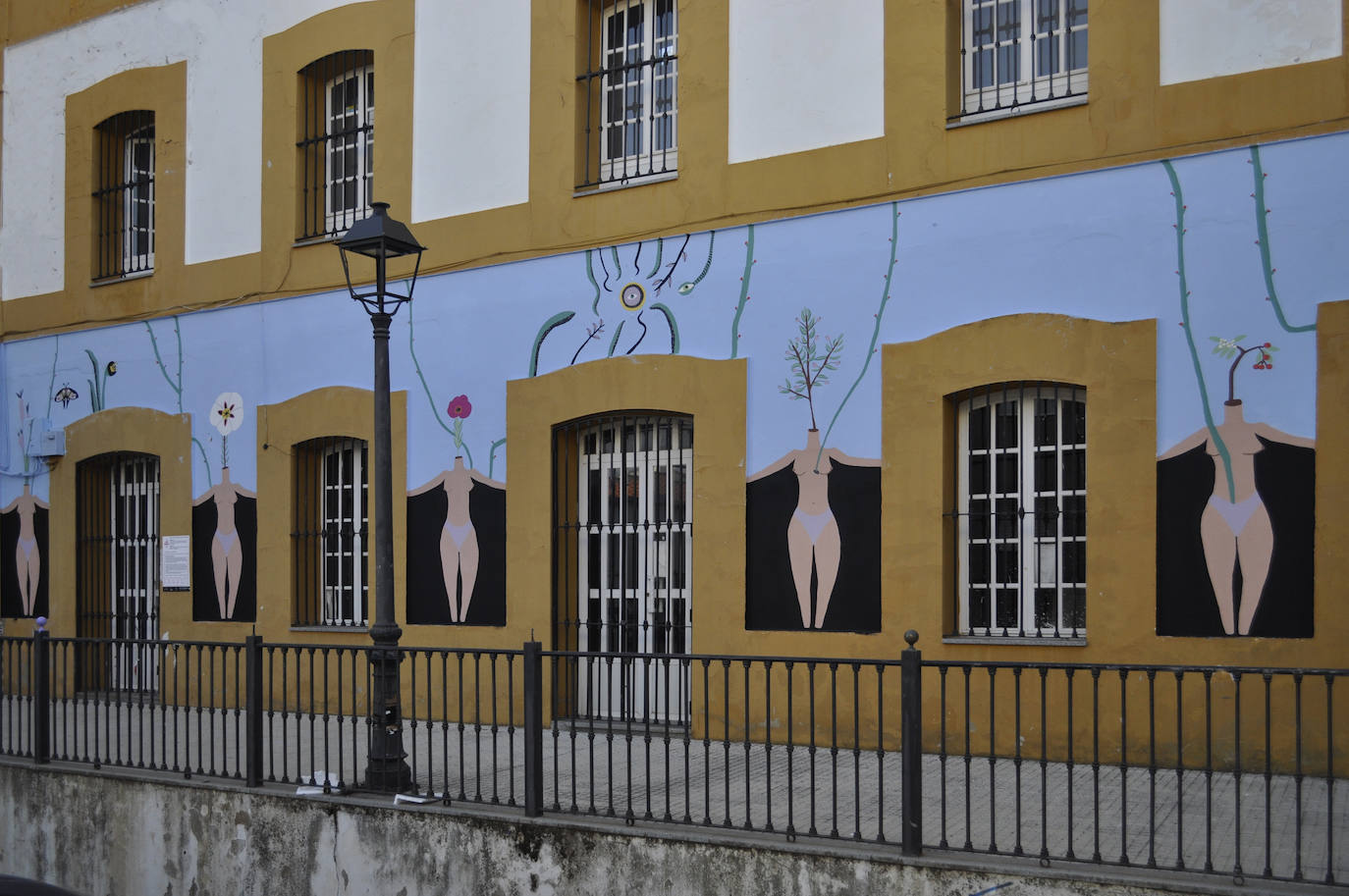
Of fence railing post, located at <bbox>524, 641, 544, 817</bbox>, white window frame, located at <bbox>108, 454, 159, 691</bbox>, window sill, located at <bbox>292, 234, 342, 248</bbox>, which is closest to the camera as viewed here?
fence railing post, located at <bbox>524, 641, 544, 817</bbox>

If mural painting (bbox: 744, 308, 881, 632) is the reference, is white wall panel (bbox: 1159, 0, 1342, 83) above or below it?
above

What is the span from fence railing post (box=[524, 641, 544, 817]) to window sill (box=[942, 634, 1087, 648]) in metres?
3.12

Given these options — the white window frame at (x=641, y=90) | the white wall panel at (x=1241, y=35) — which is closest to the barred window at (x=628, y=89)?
the white window frame at (x=641, y=90)

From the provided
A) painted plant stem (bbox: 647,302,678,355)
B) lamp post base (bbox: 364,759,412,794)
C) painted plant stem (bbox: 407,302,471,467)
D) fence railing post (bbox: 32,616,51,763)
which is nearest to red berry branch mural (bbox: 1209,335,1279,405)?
painted plant stem (bbox: 647,302,678,355)

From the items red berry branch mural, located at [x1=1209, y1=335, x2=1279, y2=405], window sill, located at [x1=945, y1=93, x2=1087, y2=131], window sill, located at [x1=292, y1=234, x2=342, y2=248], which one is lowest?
red berry branch mural, located at [x1=1209, y1=335, x2=1279, y2=405]

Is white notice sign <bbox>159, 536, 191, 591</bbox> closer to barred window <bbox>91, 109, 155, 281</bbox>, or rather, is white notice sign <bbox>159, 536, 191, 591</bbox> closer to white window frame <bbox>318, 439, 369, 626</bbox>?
white window frame <bbox>318, 439, 369, 626</bbox>

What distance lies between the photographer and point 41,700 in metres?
9.54

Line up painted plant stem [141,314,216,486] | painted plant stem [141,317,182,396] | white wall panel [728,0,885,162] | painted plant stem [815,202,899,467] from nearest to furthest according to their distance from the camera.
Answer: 1. painted plant stem [815,202,899,467]
2. white wall panel [728,0,885,162]
3. painted plant stem [141,314,216,486]
4. painted plant stem [141,317,182,396]

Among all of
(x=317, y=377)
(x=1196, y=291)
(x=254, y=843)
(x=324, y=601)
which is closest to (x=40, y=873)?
(x=254, y=843)

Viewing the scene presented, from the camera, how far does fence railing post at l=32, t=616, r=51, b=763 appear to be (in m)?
9.53

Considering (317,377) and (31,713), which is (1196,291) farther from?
(31,713)

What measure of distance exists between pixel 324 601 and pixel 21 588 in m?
4.55

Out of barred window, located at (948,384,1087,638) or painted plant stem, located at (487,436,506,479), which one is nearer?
barred window, located at (948,384,1087,638)

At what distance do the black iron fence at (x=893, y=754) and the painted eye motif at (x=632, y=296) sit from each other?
9.65 feet
